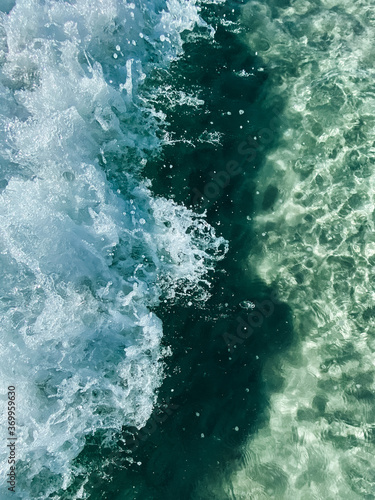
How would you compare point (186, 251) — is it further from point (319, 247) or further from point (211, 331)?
point (319, 247)

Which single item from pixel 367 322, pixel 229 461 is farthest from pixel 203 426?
pixel 367 322

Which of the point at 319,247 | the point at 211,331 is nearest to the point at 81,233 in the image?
the point at 211,331

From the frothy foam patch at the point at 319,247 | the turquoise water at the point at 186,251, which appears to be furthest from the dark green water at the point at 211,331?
the frothy foam patch at the point at 319,247

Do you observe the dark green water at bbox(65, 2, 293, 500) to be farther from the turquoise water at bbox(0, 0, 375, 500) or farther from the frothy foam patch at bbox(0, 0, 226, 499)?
the frothy foam patch at bbox(0, 0, 226, 499)

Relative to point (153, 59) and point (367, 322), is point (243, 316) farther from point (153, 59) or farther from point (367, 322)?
point (153, 59)

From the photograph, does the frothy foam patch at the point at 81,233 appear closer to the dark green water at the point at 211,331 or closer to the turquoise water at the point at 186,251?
the turquoise water at the point at 186,251

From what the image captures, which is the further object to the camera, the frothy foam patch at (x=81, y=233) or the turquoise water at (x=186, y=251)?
the frothy foam patch at (x=81, y=233)

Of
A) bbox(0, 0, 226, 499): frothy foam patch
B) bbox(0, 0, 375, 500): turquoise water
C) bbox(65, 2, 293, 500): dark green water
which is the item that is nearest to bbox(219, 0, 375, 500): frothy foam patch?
bbox(0, 0, 375, 500): turquoise water
